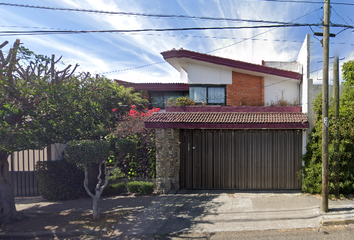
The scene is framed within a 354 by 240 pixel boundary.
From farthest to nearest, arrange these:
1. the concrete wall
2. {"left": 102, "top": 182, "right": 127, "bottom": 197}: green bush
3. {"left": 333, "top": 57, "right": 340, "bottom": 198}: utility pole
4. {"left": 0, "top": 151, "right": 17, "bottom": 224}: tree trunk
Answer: {"left": 102, "top": 182, "right": 127, "bottom": 197}: green bush < the concrete wall < {"left": 333, "top": 57, "right": 340, "bottom": 198}: utility pole < {"left": 0, "top": 151, "right": 17, "bottom": 224}: tree trunk

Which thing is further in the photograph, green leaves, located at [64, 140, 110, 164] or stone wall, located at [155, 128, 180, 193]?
stone wall, located at [155, 128, 180, 193]

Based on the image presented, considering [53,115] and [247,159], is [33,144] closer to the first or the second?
[53,115]

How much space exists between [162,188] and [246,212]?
128 inches

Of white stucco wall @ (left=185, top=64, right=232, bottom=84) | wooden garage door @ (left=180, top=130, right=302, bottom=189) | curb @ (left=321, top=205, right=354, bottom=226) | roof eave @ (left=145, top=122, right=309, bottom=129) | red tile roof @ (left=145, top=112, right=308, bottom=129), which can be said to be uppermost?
white stucco wall @ (left=185, top=64, right=232, bottom=84)

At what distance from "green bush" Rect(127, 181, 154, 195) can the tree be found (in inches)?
133

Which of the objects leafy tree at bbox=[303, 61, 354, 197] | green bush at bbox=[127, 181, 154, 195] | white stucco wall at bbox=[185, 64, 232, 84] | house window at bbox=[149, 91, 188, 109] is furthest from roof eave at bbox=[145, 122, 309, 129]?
house window at bbox=[149, 91, 188, 109]

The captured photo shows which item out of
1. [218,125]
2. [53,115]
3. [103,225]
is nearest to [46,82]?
[53,115]

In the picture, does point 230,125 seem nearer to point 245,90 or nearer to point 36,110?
point 245,90

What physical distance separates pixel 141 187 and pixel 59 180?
10.5 feet

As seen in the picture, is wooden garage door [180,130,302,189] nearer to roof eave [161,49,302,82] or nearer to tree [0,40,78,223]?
roof eave [161,49,302,82]

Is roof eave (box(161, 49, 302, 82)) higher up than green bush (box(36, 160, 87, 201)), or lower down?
higher up

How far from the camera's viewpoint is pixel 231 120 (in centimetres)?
791

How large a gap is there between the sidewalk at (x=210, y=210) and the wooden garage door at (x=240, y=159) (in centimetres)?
49

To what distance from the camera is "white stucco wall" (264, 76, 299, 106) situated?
10.2 m
